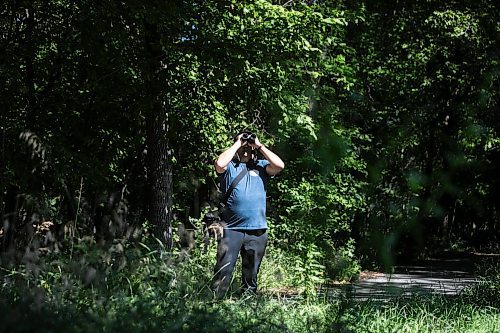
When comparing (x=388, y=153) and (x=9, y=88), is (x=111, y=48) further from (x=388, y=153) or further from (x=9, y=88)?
(x=388, y=153)

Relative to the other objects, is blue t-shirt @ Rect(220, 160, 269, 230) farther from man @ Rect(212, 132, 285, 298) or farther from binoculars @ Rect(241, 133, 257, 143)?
binoculars @ Rect(241, 133, 257, 143)

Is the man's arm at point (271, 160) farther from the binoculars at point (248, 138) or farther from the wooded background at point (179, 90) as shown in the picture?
the wooded background at point (179, 90)

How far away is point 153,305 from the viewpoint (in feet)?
12.0

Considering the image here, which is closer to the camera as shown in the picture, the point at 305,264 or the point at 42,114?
the point at 42,114

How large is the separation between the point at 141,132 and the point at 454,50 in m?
5.79

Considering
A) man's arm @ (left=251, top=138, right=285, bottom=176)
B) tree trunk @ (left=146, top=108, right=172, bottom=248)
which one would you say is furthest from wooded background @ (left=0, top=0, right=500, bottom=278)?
man's arm @ (left=251, top=138, right=285, bottom=176)

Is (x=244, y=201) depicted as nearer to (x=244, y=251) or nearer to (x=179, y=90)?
(x=244, y=251)

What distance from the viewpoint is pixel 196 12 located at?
27.1 ft

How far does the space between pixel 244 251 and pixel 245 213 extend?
358 millimetres

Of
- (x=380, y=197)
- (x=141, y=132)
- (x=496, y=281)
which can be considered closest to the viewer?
(x=380, y=197)

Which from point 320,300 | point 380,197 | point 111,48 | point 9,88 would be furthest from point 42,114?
point 380,197

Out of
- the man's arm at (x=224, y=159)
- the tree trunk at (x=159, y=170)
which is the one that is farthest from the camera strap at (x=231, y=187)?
the tree trunk at (x=159, y=170)

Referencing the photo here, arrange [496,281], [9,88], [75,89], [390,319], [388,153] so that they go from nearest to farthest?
1. [388,153]
2. [390,319]
3. [496,281]
4. [9,88]
5. [75,89]

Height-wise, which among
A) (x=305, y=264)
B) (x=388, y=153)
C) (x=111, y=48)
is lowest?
(x=305, y=264)
